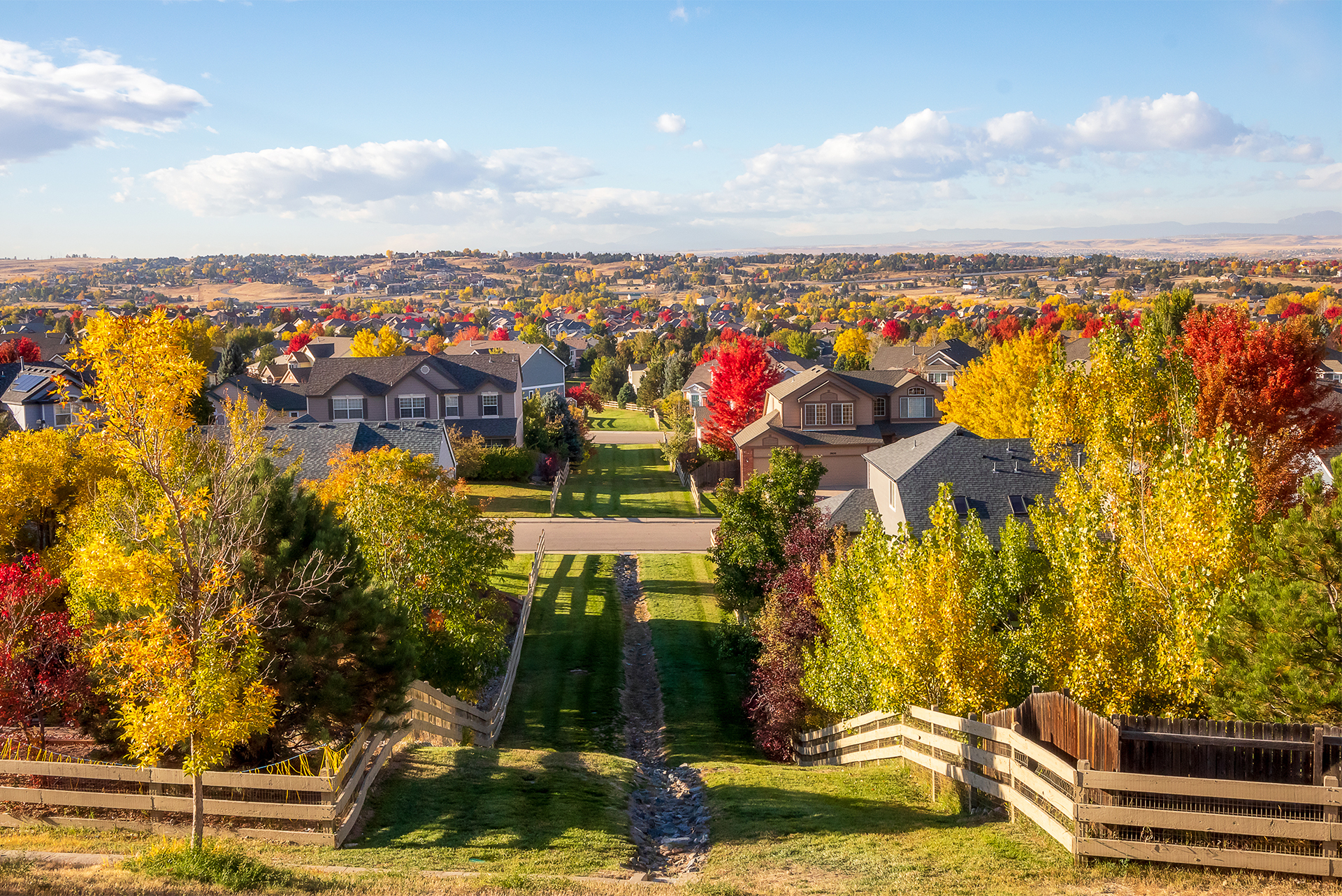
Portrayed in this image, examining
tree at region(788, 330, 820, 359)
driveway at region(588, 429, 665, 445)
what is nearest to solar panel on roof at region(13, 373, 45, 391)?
driveway at region(588, 429, 665, 445)

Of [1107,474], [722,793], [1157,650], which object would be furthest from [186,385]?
[1107,474]

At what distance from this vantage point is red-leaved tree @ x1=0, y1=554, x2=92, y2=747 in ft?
51.2

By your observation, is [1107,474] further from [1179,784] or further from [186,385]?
[186,385]

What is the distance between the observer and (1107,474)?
755 inches

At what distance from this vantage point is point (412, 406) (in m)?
64.4

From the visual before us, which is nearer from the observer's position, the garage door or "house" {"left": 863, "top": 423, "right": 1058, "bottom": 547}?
"house" {"left": 863, "top": 423, "right": 1058, "bottom": 547}

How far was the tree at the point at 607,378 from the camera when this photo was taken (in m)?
116

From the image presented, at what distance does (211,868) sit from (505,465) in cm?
4770

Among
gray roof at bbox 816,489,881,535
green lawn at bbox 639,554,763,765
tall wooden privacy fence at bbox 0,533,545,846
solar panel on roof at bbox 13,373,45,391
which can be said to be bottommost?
green lawn at bbox 639,554,763,765

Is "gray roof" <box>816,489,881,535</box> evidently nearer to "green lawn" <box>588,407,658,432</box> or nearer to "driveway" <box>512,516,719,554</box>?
"driveway" <box>512,516,719,554</box>

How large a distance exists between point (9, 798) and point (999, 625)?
15691 millimetres

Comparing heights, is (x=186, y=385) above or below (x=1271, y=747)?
above

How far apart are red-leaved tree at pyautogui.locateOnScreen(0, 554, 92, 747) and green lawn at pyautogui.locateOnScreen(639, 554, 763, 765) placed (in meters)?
11.2

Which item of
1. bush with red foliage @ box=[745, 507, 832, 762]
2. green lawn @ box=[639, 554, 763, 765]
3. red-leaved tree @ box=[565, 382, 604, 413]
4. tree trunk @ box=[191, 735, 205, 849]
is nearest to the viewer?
tree trunk @ box=[191, 735, 205, 849]
